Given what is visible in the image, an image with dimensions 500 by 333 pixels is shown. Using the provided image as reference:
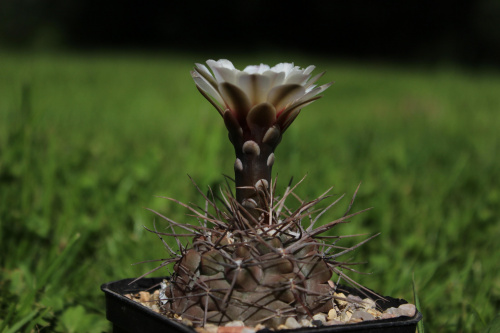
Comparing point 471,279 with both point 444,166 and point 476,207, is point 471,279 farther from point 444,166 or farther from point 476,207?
point 444,166

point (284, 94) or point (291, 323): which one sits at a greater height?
point (284, 94)

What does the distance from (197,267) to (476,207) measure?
217 cm

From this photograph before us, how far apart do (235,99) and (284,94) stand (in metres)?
0.10

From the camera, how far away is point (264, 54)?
1594 centimetres

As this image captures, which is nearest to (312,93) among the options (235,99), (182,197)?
(235,99)

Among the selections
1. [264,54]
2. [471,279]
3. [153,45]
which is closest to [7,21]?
[153,45]

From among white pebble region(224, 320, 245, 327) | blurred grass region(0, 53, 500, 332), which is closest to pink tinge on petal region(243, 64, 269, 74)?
white pebble region(224, 320, 245, 327)

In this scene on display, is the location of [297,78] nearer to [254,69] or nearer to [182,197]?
[254,69]

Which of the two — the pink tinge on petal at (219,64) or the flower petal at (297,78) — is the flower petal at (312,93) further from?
the pink tinge on petal at (219,64)

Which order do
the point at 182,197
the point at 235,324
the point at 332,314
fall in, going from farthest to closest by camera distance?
the point at 182,197 → the point at 332,314 → the point at 235,324

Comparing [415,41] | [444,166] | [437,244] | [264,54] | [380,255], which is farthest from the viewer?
[415,41]

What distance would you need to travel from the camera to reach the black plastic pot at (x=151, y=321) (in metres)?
1.15

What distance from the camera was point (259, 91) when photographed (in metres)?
1.25

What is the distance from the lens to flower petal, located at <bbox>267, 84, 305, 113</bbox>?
4.04ft
